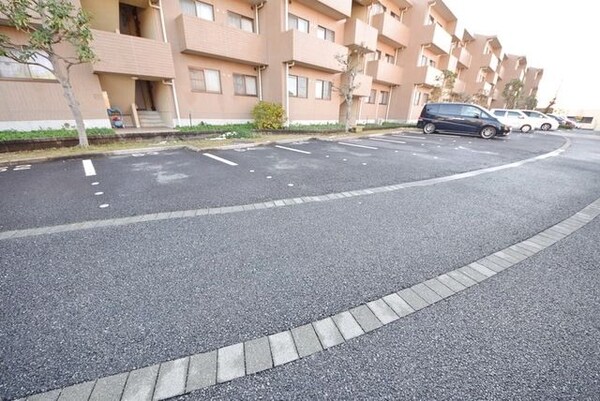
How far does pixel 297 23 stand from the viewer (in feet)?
43.9

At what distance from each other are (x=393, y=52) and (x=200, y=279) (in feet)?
77.8

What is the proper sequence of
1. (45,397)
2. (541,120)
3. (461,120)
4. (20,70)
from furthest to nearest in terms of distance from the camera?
(541,120) < (461,120) < (20,70) < (45,397)

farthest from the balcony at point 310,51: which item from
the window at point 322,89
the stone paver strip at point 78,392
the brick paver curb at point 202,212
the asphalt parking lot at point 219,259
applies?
the stone paver strip at point 78,392

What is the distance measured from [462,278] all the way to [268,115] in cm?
1201

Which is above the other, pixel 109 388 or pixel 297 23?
pixel 297 23

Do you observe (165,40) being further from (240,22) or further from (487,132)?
(487,132)

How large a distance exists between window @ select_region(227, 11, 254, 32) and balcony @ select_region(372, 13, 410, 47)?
9454 millimetres

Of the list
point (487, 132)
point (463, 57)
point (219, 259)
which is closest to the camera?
point (219, 259)

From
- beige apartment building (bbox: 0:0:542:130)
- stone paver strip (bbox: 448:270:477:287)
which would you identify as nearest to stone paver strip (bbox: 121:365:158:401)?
stone paver strip (bbox: 448:270:477:287)

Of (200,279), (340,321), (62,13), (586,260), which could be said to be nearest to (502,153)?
(586,260)

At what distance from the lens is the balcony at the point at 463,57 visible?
86.0 ft

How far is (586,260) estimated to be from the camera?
8.53 ft

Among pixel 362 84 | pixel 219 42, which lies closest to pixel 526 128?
pixel 362 84

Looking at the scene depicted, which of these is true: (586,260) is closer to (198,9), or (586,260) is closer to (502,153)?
(502,153)
